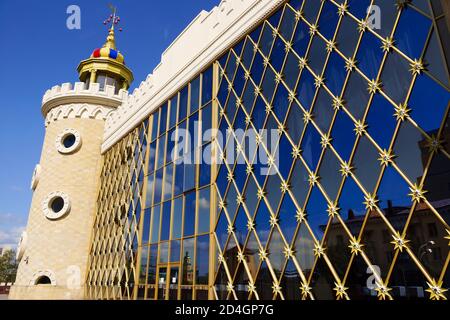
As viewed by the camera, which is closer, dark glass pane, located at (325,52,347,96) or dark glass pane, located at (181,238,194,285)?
dark glass pane, located at (325,52,347,96)

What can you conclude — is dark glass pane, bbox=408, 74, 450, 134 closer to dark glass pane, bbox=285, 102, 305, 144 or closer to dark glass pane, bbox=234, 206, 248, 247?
dark glass pane, bbox=285, 102, 305, 144

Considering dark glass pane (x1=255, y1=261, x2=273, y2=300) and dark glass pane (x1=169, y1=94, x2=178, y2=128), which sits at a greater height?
dark glass pane (x1=169, y1=94, x2=178, y2=128)

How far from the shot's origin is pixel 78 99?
58.6ft

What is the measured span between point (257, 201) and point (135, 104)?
938 cm

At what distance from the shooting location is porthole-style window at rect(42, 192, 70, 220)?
16.0 m

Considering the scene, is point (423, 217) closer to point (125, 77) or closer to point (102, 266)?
point (102, 266)

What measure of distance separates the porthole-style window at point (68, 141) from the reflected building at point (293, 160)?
199 inches

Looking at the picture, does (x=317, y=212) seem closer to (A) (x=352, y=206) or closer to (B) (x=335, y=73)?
(A) (x=352, y=206)

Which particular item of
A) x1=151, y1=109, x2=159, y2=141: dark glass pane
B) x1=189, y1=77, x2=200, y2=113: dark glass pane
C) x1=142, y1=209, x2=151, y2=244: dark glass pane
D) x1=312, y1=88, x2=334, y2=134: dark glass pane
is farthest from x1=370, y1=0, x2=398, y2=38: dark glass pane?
x1=142, y1=209, x2=151, y2=244: dark glass pane

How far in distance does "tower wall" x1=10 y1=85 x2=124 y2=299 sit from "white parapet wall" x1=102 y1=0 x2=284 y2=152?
9.26ft

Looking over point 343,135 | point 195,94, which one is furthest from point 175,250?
point 343,135

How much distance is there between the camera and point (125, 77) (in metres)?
20.9

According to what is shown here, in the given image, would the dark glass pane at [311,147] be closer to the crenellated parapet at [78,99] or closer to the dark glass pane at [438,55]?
the dark glass pane at [438,55]
